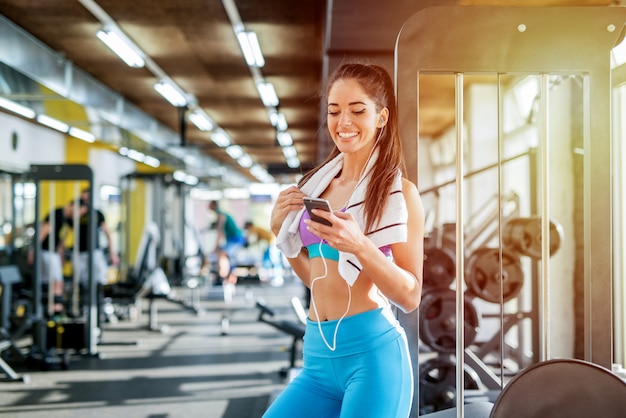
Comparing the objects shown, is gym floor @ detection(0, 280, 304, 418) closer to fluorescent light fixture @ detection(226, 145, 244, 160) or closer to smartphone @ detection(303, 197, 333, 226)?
smartphone @ detection(303, 197, 333, 226)

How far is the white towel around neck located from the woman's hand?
0.08m

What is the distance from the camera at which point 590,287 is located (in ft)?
5.77

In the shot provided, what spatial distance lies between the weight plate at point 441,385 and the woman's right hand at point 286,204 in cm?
257

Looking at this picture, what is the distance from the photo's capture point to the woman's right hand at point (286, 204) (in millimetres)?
1453

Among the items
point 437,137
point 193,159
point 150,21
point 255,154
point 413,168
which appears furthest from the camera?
point 255,154

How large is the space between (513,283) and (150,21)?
4399mm

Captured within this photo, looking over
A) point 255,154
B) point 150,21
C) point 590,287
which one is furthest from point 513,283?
point 255,154

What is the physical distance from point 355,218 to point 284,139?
13.2m

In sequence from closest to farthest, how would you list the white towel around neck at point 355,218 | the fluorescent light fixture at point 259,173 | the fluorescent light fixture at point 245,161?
the white towel around neck at point 355,218 → the fluorescent light fixture at point 245,161 → the fluorescent light fixture at point 259,173

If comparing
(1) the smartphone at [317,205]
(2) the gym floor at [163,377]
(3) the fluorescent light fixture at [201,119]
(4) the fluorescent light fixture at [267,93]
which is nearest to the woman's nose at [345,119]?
(1) the smartphone at [317,205]

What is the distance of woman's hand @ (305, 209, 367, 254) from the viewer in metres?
1.23

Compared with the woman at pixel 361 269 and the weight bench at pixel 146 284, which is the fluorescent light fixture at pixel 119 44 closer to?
the weight bench at pixel 146 284

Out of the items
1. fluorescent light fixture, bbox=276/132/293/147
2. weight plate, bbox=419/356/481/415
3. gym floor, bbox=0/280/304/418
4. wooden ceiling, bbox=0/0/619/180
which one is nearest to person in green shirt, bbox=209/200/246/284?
wooden ceiling, bbox=0/0/619/180

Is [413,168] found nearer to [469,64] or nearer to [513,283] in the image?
[469,64]
